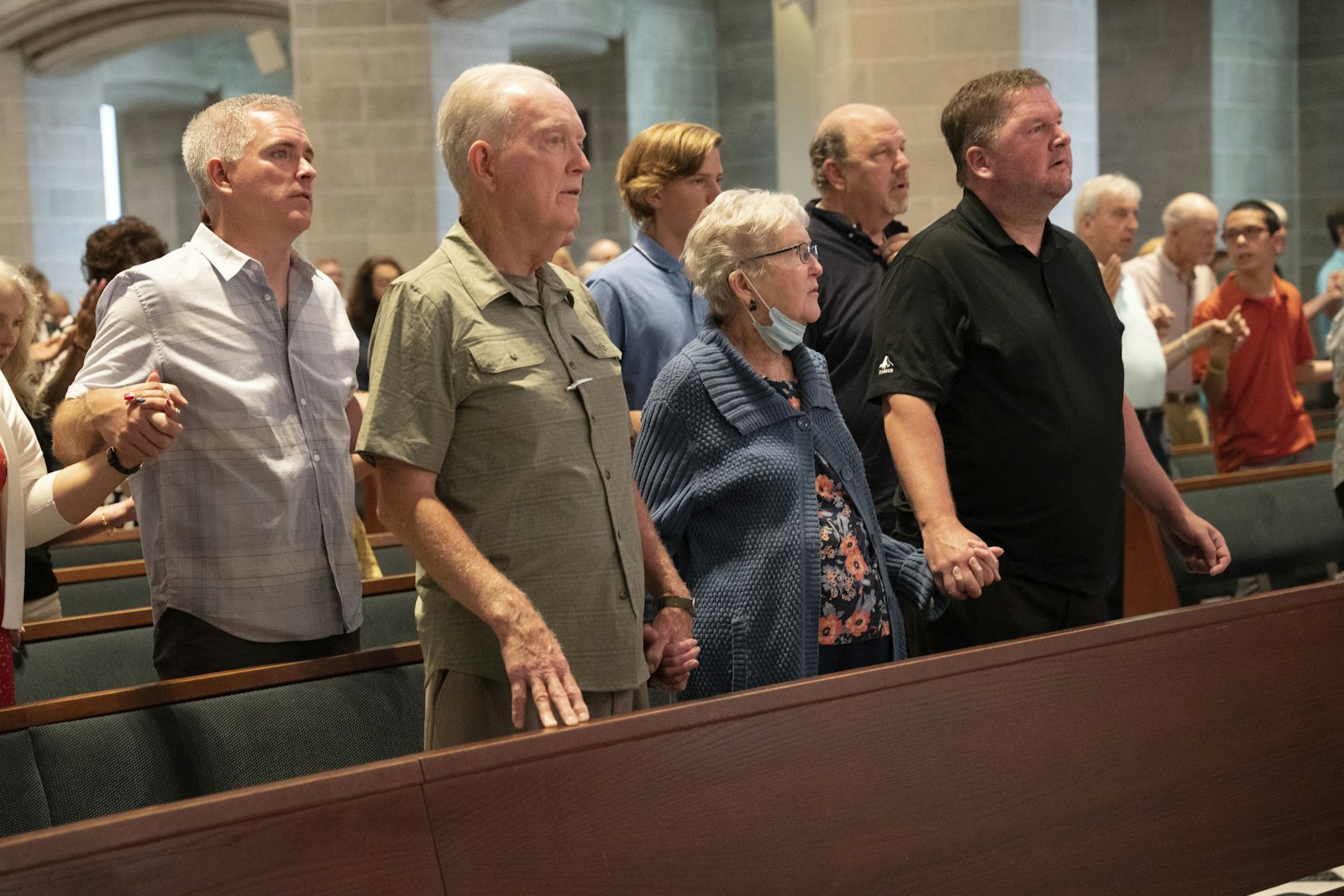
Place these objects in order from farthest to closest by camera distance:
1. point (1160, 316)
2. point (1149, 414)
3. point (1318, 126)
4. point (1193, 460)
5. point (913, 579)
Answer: point (1318, 126) < point (1193, 460) < point (1160, 316) < point (1149, 414) < point (913, 579)

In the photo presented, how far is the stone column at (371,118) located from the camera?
28.0 ft

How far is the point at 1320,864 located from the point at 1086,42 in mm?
5195

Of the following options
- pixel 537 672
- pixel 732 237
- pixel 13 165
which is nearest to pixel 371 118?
pixel 13 165

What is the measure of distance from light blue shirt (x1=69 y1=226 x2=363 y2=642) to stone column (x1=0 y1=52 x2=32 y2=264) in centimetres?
993

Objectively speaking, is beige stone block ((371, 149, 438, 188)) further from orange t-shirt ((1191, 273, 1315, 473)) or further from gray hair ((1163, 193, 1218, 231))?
orange t-shirt ((1191, 273, 1315, 473))

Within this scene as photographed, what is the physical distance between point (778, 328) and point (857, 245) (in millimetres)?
1016

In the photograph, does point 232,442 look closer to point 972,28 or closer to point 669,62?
point 972,28

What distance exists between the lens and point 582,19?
39.2ft

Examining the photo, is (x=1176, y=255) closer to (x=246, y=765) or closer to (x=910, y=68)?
(x=910, y=68)

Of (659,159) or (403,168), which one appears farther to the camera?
(403,168)

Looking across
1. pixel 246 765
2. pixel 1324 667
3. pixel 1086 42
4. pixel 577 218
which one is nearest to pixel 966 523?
pixel 1324 667

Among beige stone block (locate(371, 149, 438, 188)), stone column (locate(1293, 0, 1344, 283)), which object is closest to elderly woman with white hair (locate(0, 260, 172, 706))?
beige stone block (locate(371, 149, 438, 188))

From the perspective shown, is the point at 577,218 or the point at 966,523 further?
the point at 966,523

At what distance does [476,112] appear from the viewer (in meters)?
2.10
